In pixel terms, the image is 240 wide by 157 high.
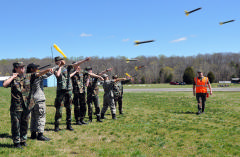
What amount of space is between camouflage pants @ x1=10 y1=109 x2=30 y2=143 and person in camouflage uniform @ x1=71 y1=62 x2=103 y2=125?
2690 millimetres

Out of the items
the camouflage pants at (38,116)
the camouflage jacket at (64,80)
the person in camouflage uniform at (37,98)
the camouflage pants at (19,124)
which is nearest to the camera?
the camouflage pants at (19,124)

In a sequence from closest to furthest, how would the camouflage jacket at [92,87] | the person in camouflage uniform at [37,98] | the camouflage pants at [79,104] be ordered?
the person in camouflage uniform at [37,98], the camouflage pants at [79,104], the camouflage jacket at [92,87]

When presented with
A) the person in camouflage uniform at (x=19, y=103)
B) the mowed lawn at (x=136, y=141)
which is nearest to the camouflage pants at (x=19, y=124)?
the person in camouflage uniform at (x=19, y=103)

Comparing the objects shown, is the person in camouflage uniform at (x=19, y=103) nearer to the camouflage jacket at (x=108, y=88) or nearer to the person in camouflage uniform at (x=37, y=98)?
the person in camouflage uniform at (x=37, y=98)

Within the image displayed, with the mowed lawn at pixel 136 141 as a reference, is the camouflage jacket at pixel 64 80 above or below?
above

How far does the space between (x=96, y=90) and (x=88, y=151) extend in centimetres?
392

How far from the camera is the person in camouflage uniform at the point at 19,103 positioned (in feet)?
17.8

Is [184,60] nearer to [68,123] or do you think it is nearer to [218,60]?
[218,60]

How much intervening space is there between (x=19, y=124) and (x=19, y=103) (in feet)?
2.08

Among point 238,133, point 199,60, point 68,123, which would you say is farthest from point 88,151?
point 199,60

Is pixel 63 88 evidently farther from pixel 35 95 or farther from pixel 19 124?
pixel 19 124

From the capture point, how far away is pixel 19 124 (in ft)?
18.7

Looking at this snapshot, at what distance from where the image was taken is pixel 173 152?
17.9 ft

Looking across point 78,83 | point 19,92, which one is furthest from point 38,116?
point 78,83
